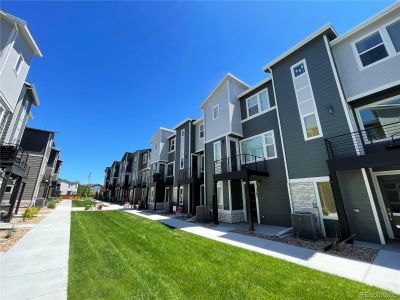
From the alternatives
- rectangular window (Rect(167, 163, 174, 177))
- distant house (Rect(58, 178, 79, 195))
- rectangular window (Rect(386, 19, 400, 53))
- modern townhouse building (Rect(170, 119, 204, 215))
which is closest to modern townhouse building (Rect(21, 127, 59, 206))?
rectangular window (Rect(167, 163, 174, 177))

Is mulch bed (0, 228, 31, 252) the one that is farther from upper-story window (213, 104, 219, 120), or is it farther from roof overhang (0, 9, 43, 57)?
upper-story window (213, 104, 219, 120)

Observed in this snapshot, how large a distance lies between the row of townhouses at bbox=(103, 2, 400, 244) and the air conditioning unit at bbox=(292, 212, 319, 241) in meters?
1.02

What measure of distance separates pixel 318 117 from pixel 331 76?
2166 millimetres

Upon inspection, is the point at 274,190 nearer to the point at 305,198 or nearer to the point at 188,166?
the point at 305,198

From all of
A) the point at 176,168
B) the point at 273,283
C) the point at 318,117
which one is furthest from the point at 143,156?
the point at 273,283

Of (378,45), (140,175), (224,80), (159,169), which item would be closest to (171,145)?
(159,169)

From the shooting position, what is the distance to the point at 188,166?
789 inches

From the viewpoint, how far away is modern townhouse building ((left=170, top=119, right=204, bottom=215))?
1805cm

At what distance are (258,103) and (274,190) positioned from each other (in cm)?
643

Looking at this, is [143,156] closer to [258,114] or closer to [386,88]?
[258,114]

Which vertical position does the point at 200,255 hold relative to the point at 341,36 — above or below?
below

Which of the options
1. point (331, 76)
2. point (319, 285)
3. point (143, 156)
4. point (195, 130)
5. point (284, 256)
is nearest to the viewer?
point (319, 285)

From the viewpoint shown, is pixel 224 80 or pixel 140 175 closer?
pixel 224 80

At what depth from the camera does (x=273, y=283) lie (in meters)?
4.35
